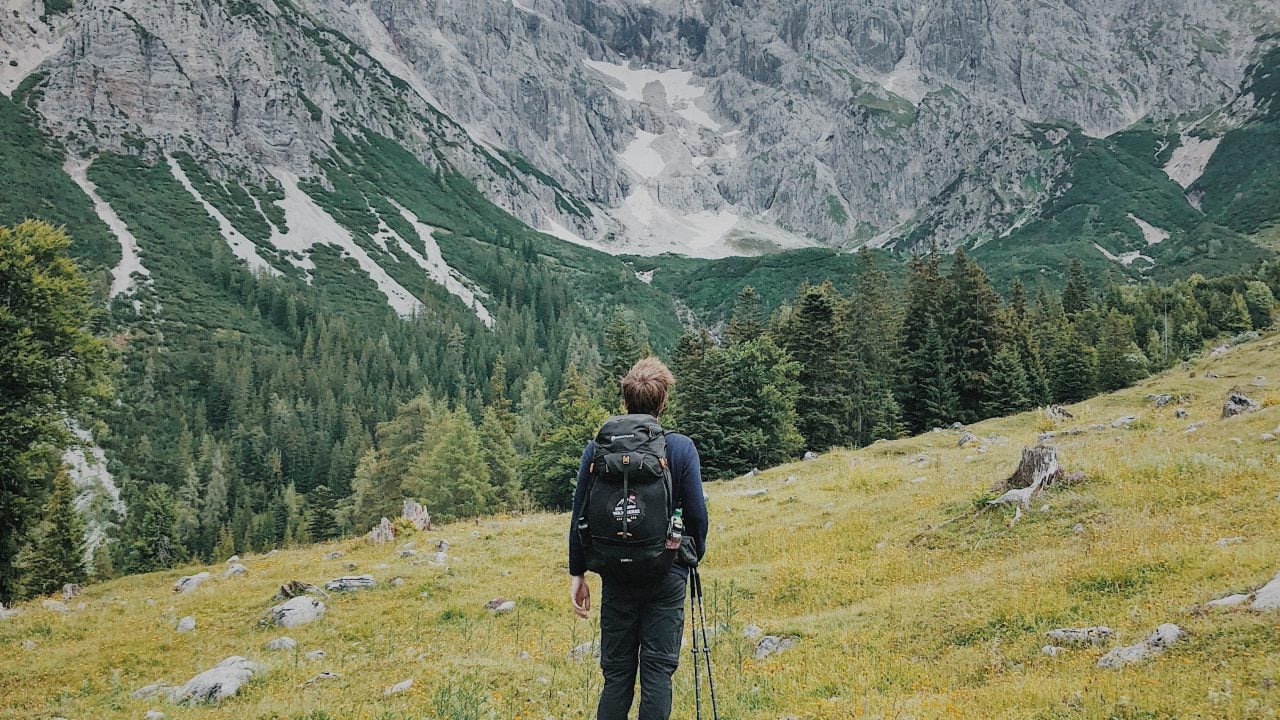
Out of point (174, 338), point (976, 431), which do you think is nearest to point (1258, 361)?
point (976, 431)

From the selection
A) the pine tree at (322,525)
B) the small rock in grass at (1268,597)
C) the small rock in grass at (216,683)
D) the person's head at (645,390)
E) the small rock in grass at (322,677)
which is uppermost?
the person's head at (645,390)

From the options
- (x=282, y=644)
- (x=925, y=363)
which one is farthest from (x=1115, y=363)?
(x=282, y=644)

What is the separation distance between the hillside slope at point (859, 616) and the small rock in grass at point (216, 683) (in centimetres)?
26

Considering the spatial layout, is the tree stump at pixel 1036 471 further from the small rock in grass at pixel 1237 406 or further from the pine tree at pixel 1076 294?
the pine tree at pixel 1076 294

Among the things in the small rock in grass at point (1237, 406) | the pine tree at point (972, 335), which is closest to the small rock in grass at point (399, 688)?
the small rock in grass at point (1237, 406)

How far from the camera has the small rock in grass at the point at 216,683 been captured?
9.72 m

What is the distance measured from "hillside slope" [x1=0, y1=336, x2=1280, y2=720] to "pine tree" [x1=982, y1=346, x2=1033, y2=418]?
1224 inches

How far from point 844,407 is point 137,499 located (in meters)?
110

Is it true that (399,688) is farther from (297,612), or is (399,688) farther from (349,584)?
(349,584)

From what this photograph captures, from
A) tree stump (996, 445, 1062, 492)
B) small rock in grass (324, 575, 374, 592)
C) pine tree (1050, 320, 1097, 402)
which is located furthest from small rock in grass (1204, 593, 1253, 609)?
pine tree (1050, 320, 1097, 402)

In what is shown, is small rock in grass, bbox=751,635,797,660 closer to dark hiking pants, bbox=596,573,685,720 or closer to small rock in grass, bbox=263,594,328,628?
dark hiking pants, bbox=596,573,685,720

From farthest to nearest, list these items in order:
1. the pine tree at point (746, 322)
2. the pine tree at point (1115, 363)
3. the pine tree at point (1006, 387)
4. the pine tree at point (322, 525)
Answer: the pine tree at point (322, 525), the pine tree at point (1115, 363), the pine tree at point (746, 322), the pine tree at point (1006, 387)

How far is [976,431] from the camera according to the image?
34719mm

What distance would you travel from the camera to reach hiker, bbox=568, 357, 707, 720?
5859 mm
